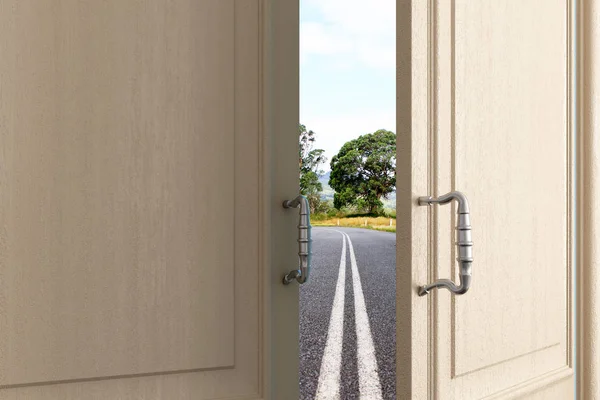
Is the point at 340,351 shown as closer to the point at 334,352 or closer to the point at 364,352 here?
the point at 334,352

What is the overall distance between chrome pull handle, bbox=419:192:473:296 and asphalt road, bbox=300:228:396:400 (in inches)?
200

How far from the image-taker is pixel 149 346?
0.83 metres

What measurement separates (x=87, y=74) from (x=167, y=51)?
0.43 feet

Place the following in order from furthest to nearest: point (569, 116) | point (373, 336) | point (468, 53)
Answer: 1. point (373, 336)
2. point (569, 116)
3. point (468, 53)

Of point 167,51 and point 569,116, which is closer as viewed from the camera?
point 167,51

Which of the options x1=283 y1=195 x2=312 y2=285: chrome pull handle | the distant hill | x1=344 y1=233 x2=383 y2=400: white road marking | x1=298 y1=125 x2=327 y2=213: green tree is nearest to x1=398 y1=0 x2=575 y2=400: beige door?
x1=283 y1=195 x2=312 y2=285: chrome pull handle

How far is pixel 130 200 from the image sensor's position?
0.83 meters

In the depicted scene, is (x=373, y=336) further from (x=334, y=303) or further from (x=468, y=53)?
(x=468, y=53)

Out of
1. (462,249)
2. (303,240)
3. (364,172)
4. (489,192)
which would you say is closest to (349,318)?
(364,172)

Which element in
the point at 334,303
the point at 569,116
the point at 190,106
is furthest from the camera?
the point at 334,303

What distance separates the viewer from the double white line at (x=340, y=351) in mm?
6320

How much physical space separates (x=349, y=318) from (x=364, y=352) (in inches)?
28.8

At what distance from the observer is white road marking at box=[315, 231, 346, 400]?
634 centimetres

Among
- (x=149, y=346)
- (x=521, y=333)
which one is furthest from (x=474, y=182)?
(x=149, y=346)
